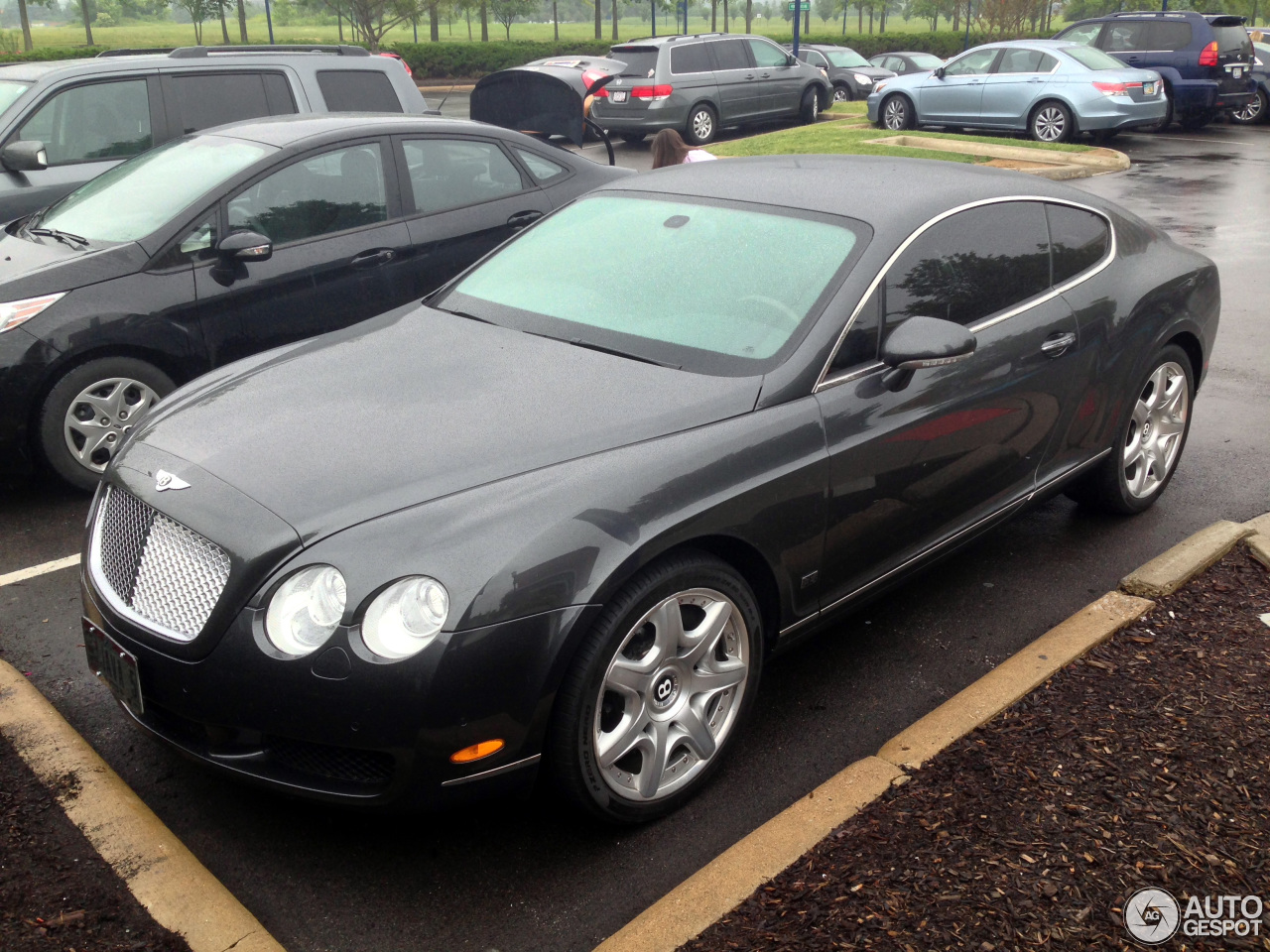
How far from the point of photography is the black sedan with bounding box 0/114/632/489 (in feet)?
16.8

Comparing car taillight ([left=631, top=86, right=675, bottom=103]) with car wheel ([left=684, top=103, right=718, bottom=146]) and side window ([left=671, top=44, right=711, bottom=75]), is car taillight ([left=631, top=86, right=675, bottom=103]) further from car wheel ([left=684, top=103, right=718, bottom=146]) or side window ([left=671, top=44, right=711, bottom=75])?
car wheel ([left=684, top=103, right=718, bottom=146])

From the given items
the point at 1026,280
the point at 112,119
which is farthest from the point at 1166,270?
the point at 112,119

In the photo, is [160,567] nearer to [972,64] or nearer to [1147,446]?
[1147,446]

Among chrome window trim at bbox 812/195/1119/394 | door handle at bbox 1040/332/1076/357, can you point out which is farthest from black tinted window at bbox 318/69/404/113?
door handle at bbox 1040/332/1076/357

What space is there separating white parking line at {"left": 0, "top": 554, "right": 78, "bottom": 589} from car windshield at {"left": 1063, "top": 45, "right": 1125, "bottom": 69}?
56.4ft

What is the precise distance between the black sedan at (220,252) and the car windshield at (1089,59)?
45.9 feet

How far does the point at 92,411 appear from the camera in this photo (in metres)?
5.26

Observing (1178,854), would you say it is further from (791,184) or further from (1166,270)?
(1166,270)

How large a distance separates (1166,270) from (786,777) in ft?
9.61

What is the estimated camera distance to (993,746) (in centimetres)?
324

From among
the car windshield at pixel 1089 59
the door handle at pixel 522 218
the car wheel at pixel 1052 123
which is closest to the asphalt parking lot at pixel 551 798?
the door handle at pixel 522 218

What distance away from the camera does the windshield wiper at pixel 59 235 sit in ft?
18.2

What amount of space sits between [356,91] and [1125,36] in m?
17.4

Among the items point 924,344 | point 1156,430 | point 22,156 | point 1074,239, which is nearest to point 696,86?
point 22,156
